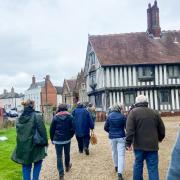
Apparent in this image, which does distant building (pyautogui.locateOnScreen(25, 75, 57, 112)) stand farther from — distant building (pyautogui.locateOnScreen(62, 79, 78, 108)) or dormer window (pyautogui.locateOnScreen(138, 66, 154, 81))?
dormer window (pyautogui.locateOnScreen(138, 66, 154, 81))

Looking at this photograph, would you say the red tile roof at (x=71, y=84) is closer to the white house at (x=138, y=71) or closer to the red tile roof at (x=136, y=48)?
the red tile roof at (x=136, y=48)

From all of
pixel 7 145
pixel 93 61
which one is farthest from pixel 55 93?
pixel 7 145

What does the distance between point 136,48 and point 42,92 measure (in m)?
51.0

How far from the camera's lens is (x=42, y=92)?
281 feet

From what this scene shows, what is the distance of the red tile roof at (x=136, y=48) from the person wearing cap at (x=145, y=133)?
2706 cm

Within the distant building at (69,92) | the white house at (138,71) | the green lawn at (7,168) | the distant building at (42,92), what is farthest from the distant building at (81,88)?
the green lawn at (7,168)

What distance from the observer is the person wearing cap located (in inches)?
309

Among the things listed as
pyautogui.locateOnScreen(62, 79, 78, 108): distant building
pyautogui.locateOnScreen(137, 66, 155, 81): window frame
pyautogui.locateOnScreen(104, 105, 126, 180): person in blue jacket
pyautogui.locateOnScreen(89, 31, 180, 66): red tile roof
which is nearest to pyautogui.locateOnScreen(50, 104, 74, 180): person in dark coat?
pyautogui.locateOnScreen(104, 105, 126, 180): person in blue jacket

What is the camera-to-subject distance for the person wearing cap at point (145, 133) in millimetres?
7840

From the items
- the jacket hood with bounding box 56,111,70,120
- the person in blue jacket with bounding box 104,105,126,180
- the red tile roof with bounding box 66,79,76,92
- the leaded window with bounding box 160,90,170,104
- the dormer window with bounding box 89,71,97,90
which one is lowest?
the person in blue jacket with bounding box 104,105,126,180

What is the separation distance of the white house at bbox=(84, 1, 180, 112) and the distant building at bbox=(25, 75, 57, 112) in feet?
124

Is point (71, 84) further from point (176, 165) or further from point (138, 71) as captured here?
point (176, 165)

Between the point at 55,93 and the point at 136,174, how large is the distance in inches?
3040

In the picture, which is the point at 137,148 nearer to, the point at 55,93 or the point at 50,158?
the point at 50,158
